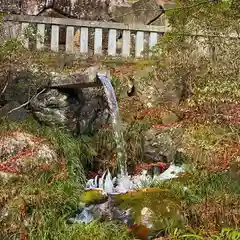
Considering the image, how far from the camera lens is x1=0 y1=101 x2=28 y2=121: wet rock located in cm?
Result: 866

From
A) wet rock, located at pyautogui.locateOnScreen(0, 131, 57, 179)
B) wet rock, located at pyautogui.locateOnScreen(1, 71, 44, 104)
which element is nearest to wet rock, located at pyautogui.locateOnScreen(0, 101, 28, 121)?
wet rock, located at pyautogui.locateOnScreen(1, 71, 44, 104)

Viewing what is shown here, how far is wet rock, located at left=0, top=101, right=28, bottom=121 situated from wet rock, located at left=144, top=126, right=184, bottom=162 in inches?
97.9

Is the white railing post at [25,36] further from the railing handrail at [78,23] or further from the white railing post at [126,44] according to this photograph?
the white railing post at [126,44]

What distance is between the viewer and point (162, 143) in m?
8.45

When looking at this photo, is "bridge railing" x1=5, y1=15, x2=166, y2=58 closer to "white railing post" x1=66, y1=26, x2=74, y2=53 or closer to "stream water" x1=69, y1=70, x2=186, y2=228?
"white railing post" x1=66, y1=26, x2=74, y2=53

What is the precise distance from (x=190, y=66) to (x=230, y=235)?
4.53 meters

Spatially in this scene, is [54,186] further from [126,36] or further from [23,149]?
[126,36]

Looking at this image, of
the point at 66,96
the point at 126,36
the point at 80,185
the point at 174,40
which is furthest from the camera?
the point at 126,36

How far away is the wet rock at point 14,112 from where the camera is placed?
8.66 m

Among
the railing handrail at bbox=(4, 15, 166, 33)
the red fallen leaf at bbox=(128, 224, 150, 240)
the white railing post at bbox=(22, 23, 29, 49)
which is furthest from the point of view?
the railing handrail at bbox=(4, 15, 166, 33)

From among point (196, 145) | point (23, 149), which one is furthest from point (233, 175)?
point (23, 149)

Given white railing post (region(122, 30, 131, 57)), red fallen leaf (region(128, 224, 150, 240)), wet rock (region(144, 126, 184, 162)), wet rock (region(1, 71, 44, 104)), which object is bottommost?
red fallen leaf (region(128, 224, 150, 240))

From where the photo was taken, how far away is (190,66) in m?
9.24

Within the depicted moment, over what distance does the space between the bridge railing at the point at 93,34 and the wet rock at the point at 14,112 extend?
1.45 meters
